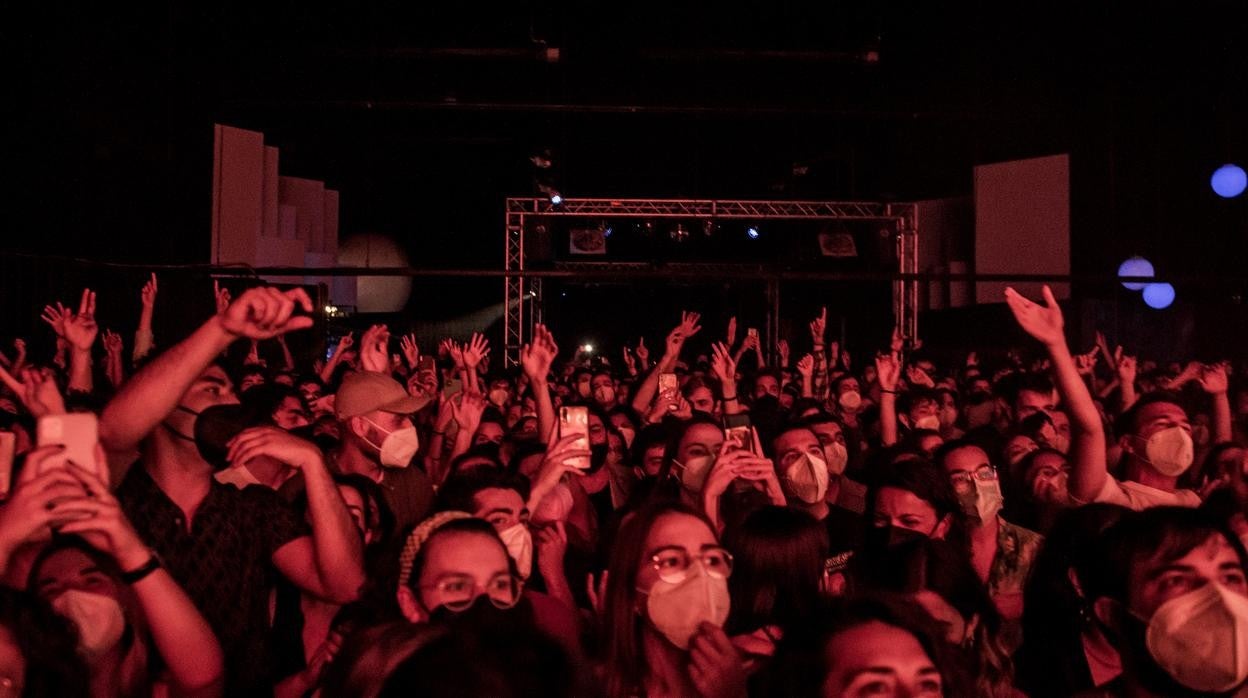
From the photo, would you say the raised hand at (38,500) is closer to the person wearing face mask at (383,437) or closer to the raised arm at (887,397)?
the person wearing face mask at (383,437)

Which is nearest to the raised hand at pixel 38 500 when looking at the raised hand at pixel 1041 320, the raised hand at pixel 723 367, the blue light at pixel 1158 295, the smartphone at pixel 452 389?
the raised hand at pixel 1041 320

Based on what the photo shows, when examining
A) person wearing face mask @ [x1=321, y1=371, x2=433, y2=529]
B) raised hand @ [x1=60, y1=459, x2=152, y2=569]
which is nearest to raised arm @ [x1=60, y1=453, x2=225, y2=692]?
raised hand @ [x1=60, y1=459, x2=152, y2=569]

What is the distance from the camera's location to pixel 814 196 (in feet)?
75.9

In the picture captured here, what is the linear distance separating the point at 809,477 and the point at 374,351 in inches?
100

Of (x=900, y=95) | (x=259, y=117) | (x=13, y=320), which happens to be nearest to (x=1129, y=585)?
(x=13, y=320)

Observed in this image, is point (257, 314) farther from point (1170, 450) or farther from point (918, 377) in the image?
point (918, 377)

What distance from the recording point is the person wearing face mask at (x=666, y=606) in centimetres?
291

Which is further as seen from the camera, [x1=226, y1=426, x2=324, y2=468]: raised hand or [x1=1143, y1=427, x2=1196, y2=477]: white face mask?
[x1=1143, y1=427, x2=1196, y2=477]: white face mask

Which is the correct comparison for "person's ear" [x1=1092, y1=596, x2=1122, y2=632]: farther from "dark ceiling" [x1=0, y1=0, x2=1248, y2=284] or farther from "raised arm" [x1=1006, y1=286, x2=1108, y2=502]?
"dark ceiling" [x1=0, y1=0, x2=1248, y2=284]

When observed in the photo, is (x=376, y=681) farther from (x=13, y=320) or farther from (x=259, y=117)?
(x=259, y=117)

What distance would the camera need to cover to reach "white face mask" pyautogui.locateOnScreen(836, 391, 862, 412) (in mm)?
9391

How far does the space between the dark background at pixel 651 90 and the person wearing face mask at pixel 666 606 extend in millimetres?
7892

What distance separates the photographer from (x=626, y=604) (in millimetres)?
3043

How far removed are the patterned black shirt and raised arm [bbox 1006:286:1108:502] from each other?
2500mm
